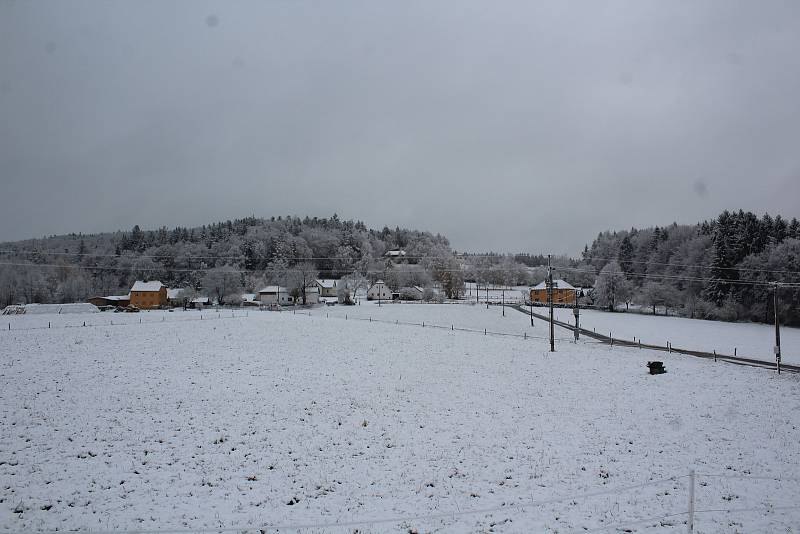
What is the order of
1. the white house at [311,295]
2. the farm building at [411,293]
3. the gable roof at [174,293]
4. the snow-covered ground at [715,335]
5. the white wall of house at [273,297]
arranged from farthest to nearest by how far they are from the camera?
the farm building at [411,293] < the white house at [311,295] < the gable roof at [174,293] < the white wall of house at [273,297] < the snow-covered ground at [715,335]

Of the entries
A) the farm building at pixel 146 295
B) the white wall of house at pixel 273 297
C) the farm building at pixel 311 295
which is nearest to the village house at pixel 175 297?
the farm building at pixel 146 295

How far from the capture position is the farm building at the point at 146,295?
94.8 metres

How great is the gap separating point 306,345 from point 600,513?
91.6ft

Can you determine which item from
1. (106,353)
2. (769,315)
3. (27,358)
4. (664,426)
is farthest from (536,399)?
(769,315)

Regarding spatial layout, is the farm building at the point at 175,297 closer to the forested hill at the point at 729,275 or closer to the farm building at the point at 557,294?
the farm building at the point at 557,294

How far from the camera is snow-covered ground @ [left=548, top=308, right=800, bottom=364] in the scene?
42381 millimetres

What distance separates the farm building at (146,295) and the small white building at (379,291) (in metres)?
52.6

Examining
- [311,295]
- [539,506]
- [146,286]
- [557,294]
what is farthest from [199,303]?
[557,294]

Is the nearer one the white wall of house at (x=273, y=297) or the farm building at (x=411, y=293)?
the white wall of house at (x=273, y=297)

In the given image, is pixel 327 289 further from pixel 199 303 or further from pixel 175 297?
pixel 199 303

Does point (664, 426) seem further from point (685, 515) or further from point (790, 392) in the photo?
point (790, 392)

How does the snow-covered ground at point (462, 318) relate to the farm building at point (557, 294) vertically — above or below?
below

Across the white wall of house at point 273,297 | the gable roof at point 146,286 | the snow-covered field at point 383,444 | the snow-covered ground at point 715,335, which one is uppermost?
the gable roof at point 146,286

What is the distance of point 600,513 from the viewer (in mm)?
10688
